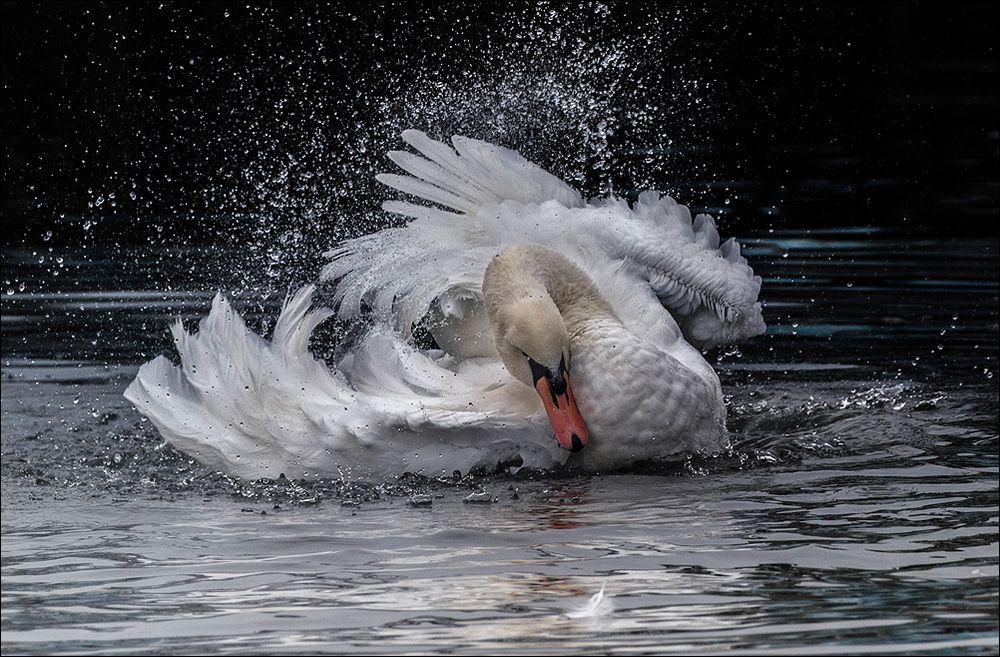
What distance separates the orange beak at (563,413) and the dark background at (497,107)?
13.1 ft

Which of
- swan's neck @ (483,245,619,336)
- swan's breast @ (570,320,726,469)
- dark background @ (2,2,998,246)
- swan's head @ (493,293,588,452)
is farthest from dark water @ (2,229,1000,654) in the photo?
dark background @ (2,2,998,246)

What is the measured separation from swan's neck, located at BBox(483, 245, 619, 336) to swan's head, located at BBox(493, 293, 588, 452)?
82 mm

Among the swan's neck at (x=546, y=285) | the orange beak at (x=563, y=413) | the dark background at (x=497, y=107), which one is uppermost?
the dark background at (x=497, y=107)

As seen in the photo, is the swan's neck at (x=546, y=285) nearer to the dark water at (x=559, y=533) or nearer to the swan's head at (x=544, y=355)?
the swan's head at (x=544, y=355)

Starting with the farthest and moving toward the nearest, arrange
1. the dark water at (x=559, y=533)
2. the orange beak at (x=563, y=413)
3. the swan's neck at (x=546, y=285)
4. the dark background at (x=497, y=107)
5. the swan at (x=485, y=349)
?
the dark background at (x=497, y=107)
the swan's neck at (x=546, y=285)
the swan at (x=485, y=349)
the orange beak at (x=563, y=413)
the dark water at (x=559, y=533)

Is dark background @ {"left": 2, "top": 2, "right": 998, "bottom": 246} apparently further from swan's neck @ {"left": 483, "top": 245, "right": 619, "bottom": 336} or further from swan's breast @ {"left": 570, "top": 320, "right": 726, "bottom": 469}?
swan's breast @ {"left": 570, "top": 320, "right": 726, "bottom": 469}

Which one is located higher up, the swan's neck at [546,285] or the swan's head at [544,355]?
the swan's neck at [546,285]

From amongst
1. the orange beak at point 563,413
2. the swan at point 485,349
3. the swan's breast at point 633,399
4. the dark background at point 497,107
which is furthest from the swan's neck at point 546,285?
the dark background at point 497,107

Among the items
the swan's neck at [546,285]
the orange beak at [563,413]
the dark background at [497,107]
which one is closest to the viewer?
the orange beak at [563,413]

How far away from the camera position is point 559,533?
6.79 m

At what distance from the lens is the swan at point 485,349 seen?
7605 millimetres

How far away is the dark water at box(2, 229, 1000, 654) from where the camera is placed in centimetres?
550

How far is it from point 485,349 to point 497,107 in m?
3.06

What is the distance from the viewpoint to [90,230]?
14.0 metres
